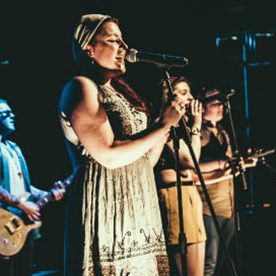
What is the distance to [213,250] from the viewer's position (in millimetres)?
4332

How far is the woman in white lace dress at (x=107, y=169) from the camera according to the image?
2.07 metres

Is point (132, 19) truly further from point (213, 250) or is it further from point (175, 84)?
point (213, 250)

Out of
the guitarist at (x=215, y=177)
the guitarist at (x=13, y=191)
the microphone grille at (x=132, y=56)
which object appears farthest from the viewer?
the guitarist at (x=13, y=191)

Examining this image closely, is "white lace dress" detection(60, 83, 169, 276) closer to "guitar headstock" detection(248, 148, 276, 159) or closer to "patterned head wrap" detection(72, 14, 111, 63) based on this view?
"patterned head wrap" detection(72, 14, 111, 63)

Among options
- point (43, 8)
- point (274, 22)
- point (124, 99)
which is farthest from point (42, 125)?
point (124, 99)

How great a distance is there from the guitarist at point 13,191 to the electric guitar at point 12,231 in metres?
0.04

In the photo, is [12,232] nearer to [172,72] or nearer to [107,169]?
[172,72]

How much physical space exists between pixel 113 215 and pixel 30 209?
2778 mm

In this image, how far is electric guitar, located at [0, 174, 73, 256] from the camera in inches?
180

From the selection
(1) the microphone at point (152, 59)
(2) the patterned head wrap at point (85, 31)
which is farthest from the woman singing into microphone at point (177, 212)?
(2) the patterned head wrap at point (85, 31)

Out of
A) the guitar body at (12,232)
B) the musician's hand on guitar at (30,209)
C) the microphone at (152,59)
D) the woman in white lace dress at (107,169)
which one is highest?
the microphone at (152,59)

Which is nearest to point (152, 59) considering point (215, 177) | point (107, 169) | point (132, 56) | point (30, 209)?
point (132, 56)

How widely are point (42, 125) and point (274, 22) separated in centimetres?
304

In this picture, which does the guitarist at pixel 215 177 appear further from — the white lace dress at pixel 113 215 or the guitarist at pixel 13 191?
the white lace dress at pixel 113 215
